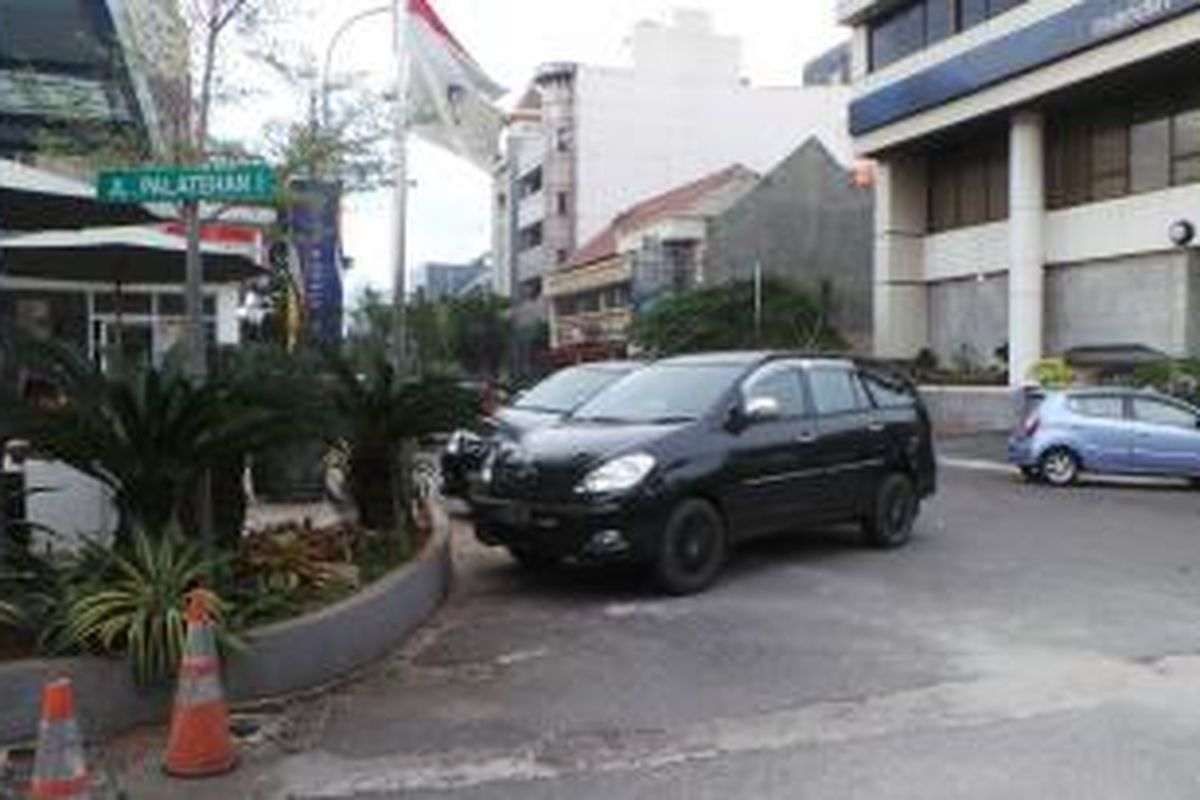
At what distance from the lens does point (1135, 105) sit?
35719 millimetres

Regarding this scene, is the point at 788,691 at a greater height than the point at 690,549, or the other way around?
the point at 690,549

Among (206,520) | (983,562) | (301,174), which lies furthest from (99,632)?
(301,174)

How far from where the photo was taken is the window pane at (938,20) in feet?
132

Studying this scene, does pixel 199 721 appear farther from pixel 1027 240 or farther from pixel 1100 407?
pixel 1027 240

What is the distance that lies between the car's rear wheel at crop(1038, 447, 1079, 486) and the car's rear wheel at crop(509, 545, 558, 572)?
12.0 meters

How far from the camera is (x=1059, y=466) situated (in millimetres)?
23047

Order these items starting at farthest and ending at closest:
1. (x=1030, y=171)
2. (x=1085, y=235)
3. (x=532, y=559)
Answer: (x=1030, y=171), (x=1085, y=235), (x=532, y=559)

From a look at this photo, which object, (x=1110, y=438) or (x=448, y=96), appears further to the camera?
(x=1110, y=438)

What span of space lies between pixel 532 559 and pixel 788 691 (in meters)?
4.03

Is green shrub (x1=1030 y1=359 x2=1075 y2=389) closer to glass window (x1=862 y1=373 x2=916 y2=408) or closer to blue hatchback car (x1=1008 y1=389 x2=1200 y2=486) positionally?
blue hatchback car (x1=1008 y1=389 x2=1200 y2=486)

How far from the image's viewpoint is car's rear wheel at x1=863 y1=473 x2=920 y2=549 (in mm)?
13727

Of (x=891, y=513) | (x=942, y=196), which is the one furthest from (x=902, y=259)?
(x=891, y=513)

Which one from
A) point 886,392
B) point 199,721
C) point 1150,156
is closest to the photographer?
point 199,721

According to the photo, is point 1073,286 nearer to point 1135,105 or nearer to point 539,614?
point 1135,105
